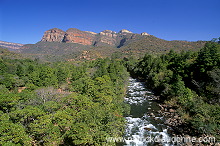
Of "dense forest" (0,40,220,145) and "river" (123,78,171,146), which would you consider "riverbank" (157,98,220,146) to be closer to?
"dense forest" (0,40,220,145)

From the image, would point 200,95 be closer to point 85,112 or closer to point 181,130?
point 181,130

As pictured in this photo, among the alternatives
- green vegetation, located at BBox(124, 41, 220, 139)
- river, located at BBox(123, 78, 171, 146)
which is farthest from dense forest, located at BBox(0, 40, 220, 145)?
river, located at BBox(123, 78, 171, 146)

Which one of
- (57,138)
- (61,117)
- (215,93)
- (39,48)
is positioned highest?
(39,48)

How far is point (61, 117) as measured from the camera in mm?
12570

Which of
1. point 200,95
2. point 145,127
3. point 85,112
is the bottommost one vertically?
point 145,127

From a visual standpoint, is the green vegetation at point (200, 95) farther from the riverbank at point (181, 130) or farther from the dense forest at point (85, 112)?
the riverbank at point (181, 130)

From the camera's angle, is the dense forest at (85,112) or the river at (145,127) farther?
the river at (145,127)

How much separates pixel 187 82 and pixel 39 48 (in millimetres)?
191675

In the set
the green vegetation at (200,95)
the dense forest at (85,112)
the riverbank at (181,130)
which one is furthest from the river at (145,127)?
the green vegetation at (200,95)

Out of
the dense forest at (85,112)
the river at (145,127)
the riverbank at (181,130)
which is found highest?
the dense forest at (85,112)

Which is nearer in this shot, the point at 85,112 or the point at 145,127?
the point at 85,112

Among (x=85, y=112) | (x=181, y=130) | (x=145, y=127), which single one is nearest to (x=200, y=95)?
(x=181, y=130)

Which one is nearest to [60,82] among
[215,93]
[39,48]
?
[215,93]

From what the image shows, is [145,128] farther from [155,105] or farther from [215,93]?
[215,93]
